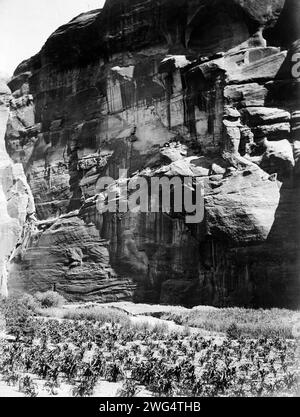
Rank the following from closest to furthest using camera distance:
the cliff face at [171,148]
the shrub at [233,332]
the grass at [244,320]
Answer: the shrub at [233,332] < the grass at [244,320] < the cliff face at [171,148]

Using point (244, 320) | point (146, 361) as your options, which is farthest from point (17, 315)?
point (146, 361)

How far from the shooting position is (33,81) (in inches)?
1491

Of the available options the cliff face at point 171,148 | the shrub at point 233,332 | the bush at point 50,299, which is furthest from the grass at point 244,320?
the bush at point 50,299

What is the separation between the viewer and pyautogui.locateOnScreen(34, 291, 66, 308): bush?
27891 mm

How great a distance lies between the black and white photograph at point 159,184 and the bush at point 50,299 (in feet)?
0.30

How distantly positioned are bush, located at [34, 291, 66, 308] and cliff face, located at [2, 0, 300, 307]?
0.90m

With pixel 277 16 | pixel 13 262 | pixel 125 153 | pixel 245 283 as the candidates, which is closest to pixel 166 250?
pixel 245 283

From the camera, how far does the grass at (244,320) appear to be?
57.1ft

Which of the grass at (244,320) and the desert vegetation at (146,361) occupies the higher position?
the desert vegetation at (146,361)

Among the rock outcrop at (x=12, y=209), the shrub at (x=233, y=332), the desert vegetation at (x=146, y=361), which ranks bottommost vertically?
the rock outcrop at (x=12, y=209)

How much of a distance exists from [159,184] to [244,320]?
33.8 ft

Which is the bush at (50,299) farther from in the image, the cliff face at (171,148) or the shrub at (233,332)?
the shrub at (233,332)

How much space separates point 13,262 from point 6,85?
15396 millimetres

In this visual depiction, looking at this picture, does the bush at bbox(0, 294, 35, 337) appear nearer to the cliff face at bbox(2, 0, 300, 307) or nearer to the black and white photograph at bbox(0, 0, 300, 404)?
the black and white photograph at bbox(0, 0, 300, 404)
